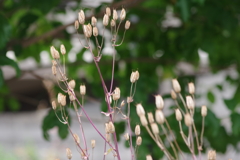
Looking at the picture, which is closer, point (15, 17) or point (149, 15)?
point (149, 15)

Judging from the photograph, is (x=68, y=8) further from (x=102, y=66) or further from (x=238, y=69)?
(x=238, y=69)

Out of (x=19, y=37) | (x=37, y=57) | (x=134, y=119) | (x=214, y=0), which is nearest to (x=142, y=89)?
(x=134, y=119)

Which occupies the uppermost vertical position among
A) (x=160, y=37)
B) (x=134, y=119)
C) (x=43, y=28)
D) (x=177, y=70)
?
(x=43, y=28)

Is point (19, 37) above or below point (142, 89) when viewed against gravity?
above

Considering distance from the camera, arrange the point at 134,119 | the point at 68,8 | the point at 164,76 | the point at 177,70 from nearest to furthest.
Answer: the point at 134,119 < the point at 68,8 < the point at 177,70 < the point at 164,76

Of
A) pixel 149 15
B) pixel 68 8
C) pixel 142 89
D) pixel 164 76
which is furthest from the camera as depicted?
pixel 164 76

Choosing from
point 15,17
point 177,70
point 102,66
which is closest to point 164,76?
point 177,70

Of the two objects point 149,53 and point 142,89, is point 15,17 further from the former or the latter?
point 142,89
